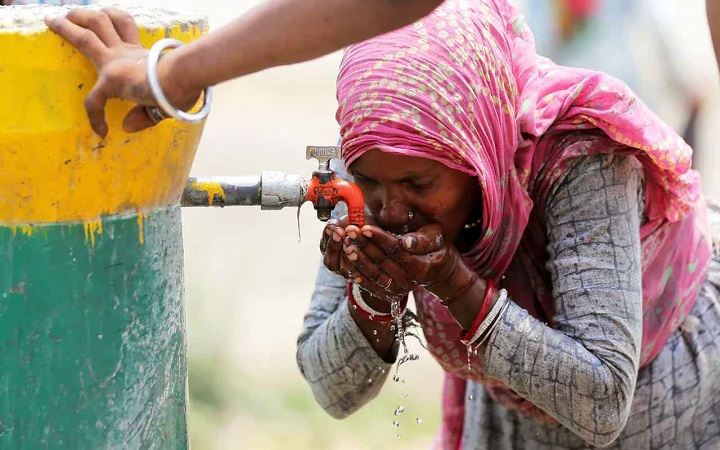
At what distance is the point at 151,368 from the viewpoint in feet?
6.48

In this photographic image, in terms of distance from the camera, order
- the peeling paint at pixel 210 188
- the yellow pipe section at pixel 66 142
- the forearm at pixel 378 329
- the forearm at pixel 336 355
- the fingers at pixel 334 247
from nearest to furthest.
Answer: the yellow pipe section at pixel 66 142 < the peeling paint at pixel 210 188 < the fingers at pixel 334 247 < the forearm at pixel 378 329 < the forearm at pixel 336 355

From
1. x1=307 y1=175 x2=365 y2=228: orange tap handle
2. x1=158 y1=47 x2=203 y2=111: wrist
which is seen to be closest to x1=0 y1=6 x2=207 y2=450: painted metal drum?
x1=158 y1=47 x2=203 y2=111: wrist

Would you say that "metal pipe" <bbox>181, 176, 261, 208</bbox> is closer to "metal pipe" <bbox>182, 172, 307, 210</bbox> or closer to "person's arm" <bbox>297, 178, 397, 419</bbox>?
"metal pipe" <bbox>182, 172, 307, 210</bbox>

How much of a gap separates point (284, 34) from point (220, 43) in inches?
4.3

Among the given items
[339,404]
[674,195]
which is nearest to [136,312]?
[339,404]

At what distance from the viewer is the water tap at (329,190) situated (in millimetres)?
2246

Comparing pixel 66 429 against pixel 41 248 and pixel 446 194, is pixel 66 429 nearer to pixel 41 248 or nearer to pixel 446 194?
pixel 41 248

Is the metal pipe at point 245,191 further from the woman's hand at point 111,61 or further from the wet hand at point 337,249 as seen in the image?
the woman's hand at point 111,61

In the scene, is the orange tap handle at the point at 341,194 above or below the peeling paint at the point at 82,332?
above

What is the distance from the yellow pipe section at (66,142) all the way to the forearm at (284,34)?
0.52ft

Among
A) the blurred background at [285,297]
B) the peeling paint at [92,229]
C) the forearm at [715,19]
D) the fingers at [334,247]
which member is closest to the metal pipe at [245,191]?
the fingers at [334,247]

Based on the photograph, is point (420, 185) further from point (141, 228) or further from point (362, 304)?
point (141, 228)

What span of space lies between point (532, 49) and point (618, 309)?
66 centimetres

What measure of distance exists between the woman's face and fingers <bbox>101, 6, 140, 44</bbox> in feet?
2.31
